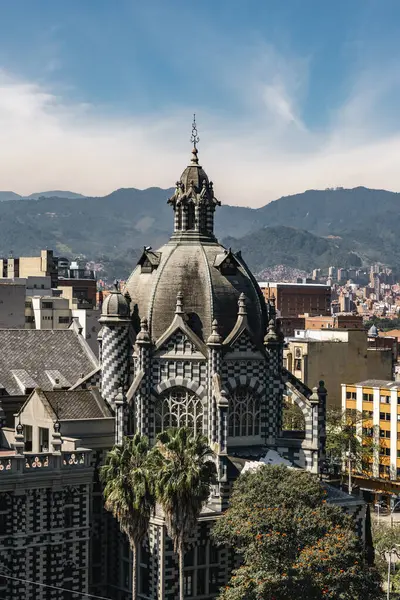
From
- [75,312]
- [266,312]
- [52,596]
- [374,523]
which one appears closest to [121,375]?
[266,312]

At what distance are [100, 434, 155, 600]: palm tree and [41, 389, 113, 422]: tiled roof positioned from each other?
1075 cm

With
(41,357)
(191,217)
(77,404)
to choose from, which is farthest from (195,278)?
(41,357)

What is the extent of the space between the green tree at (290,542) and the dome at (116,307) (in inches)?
538

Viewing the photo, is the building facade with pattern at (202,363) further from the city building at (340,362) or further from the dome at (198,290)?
the city building at (340,362)

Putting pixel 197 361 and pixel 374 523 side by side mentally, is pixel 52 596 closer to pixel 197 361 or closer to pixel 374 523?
pixel 197 361

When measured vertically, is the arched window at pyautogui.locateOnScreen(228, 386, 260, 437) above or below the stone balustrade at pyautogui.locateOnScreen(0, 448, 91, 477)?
above

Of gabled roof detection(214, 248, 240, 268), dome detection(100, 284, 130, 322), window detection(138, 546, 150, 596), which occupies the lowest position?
window detection(138, 546, 150, 596)

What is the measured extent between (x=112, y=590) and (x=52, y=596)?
19.1 ft

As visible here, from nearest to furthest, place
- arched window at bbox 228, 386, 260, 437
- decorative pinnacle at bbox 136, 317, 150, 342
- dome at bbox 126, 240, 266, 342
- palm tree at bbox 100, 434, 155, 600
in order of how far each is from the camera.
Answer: palm tree at bbox 100, 434, 155, 600, decorative pinnacle at bbox 136, 317, 150, 342, arched window at bbox 228, 386, 260, 437, dome at bbox 126, 240, 266, 342

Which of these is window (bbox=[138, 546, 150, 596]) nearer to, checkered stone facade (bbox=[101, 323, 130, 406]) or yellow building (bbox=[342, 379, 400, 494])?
checkered stone facade (bbox=[101, 323, 130, 406])

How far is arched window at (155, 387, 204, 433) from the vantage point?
232ft

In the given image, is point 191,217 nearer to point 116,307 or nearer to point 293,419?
point 116,307

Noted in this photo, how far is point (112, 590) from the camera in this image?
69.5 meters

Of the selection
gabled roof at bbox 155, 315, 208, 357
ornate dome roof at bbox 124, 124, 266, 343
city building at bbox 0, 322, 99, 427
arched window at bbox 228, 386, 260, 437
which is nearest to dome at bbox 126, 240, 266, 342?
ornate dome roof at bbox 124, 124, 266, 343
